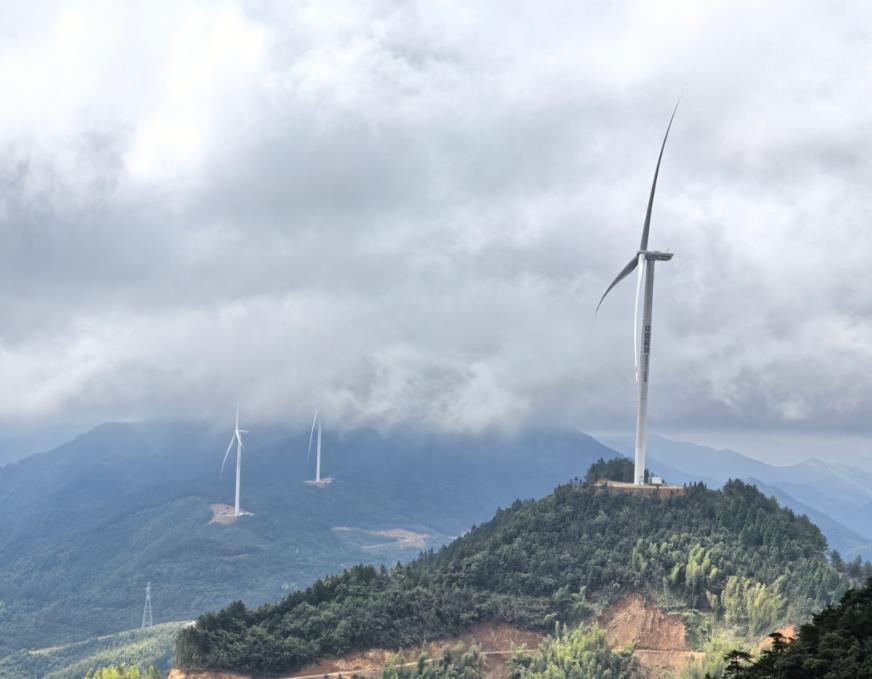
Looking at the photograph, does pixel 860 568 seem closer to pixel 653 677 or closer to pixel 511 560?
pixel 653 677

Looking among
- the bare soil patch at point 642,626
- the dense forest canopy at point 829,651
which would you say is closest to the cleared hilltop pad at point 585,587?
the bare soil patch at point 642,626

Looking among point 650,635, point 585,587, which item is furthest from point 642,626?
point 585,587

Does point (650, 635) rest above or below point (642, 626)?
below

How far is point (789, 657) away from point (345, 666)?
74.6 meters

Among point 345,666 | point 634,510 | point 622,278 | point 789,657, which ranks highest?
point 622,278

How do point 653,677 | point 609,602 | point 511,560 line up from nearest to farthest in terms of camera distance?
point 653,677 → point 609,602 → point 511,560

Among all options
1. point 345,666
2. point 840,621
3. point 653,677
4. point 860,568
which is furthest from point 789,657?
point 860,568

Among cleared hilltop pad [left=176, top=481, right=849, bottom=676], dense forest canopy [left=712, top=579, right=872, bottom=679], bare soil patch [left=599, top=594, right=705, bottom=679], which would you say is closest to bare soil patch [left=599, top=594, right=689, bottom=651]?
bare soil patch [left=599, top=594, right=705, bottom=679]

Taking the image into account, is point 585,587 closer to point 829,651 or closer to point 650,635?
point 650,635

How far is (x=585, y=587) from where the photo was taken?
14912 cm

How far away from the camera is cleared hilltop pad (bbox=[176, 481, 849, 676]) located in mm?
136875

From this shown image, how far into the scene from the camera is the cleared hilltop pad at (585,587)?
13688cm

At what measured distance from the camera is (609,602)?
14662cm

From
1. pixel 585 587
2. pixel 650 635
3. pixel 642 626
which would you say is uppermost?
pixel 585 587
